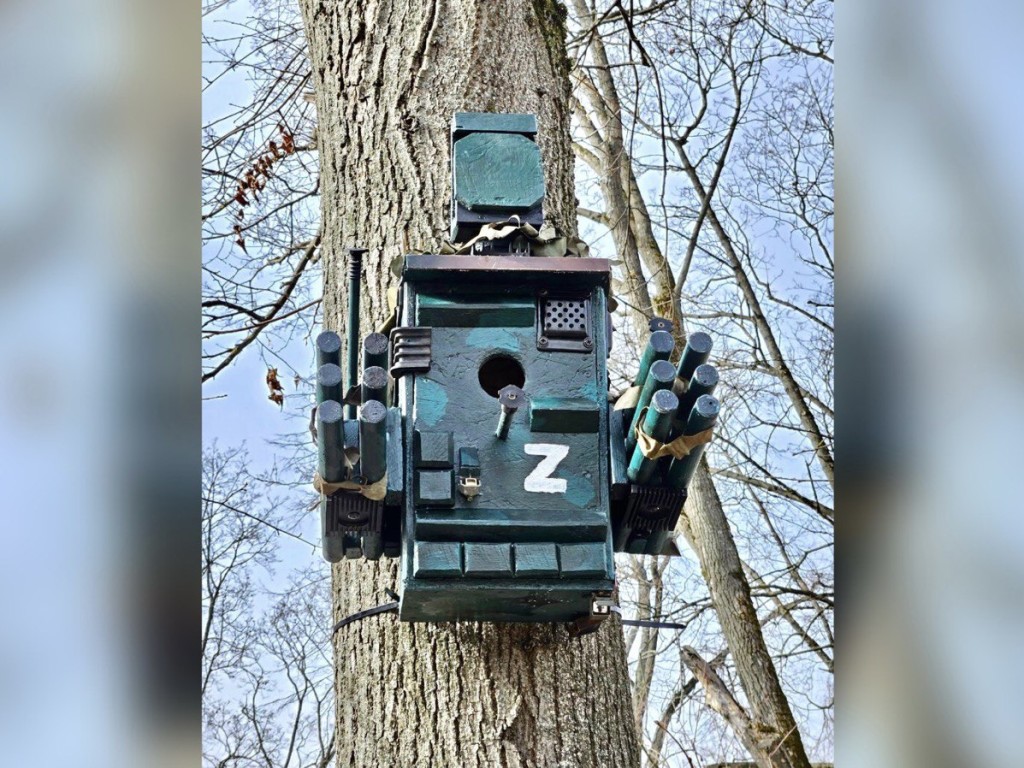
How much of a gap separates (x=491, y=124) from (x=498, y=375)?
633 mm

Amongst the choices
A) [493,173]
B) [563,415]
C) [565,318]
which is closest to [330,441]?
[563,415]

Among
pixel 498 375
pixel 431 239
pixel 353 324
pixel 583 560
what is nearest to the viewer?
pixel 583 560

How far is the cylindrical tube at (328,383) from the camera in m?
2.77

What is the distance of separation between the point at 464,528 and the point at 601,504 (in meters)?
0.29

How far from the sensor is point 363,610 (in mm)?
3330

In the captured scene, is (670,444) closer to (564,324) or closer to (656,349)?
(656,349)

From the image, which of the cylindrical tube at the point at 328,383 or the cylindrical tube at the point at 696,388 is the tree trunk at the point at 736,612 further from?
the cylindrical tube at the point at 328,383

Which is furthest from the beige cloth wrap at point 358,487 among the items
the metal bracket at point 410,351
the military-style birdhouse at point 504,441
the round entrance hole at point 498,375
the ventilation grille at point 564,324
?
the ventilation grille at point 564,324

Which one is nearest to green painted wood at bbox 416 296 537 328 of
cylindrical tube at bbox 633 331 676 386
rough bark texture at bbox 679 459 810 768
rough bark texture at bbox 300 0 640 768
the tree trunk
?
cylindrical tube at bbox 633 331 676 386
